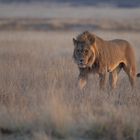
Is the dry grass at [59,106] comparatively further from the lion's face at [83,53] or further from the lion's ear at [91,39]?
the lion's ear at [91,39]

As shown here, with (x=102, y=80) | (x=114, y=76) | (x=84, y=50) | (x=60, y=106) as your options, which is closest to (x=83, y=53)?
(x=84, y=50)

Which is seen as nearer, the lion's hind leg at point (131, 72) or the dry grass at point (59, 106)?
the dry grass at point (59, 106)

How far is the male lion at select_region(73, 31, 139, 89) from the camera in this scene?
13.4 m

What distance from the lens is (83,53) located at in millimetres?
13414

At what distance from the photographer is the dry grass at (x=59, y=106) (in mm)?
9766

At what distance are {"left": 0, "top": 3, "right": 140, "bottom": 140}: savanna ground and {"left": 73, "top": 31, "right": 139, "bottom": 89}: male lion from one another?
0.89 ft

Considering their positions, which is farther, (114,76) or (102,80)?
(114,76)

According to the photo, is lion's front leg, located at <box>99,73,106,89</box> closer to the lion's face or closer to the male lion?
the male lion

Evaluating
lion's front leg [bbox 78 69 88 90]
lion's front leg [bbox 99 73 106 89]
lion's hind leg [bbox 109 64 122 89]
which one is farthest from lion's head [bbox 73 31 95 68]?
lion's hind leg [bbox 109 64 122 89]

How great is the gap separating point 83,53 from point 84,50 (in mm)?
65

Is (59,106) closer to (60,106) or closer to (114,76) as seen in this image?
(60,106)

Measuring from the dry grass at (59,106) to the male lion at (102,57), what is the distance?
0.92 ft

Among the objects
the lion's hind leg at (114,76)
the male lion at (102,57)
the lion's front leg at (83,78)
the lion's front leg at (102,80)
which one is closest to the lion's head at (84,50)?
the male lion at (102,57)

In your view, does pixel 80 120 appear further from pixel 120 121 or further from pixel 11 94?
pixel 11 94
